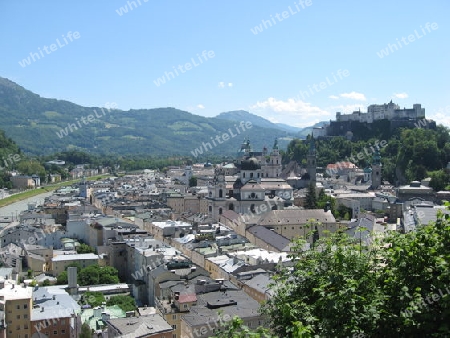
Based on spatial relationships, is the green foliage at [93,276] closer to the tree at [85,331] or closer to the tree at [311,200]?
the tree at [85,331]

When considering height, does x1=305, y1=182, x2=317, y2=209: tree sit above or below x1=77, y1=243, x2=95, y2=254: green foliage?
above

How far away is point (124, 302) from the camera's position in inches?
988

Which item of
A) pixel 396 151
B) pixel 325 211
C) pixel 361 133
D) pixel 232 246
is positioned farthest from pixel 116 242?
pixel 361 133

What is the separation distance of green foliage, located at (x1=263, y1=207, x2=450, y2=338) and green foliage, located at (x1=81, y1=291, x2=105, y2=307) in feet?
55.9

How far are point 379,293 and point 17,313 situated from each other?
17.6m

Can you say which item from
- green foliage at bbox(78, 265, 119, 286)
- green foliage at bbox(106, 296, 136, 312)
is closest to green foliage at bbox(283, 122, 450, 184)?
green foliage at bbox(78, 265, 119, 286)

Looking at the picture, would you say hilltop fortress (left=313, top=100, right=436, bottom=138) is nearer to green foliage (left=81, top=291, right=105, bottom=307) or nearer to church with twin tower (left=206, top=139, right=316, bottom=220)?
church with twin tower (left=206, top=139, right=316, bottom=220)

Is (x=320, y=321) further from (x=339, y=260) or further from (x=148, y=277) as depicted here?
(x=148, y=277)

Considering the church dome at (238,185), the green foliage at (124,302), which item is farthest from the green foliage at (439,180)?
the green foliage at (124,302)

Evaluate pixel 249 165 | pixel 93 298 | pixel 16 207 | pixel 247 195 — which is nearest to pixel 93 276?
pixel 93 298

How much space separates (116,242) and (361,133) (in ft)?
188

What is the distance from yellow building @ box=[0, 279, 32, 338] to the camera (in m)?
21.3

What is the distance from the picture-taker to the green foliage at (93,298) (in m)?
24.8

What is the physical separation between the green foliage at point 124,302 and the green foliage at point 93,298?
1.43ft
